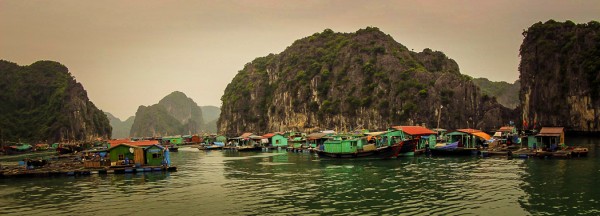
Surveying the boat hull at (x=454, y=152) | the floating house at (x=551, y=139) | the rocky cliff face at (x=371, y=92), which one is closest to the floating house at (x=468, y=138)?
the boat hull at (x=454, y=152)

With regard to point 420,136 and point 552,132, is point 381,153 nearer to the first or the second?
point 420,136

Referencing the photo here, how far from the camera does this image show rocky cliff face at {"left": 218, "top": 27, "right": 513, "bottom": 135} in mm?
143625

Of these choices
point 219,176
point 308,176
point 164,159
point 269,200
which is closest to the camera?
point 269,200

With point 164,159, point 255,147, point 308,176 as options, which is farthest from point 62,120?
point 308,176

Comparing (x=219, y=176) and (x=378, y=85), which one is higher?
(x=378, y=85)

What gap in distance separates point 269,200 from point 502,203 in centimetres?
1527

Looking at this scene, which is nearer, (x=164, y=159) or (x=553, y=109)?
(x=164, y=159)

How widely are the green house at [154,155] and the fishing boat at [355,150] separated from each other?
2489 centimetres

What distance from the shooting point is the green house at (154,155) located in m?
51.4

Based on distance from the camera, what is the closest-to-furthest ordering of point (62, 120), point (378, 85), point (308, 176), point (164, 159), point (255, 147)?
point (308, 176) < point (164, 159) < point (255, 147) < point (378, 85) < point (62, 120)

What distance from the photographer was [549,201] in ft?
88.5

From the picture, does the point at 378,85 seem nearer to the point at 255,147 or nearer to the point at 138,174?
the point at 255,147

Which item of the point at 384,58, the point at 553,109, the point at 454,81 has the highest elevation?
the point at 384,58

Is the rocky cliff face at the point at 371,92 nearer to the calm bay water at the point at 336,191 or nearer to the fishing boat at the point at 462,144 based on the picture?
the fishing boat at the point at 462,144
